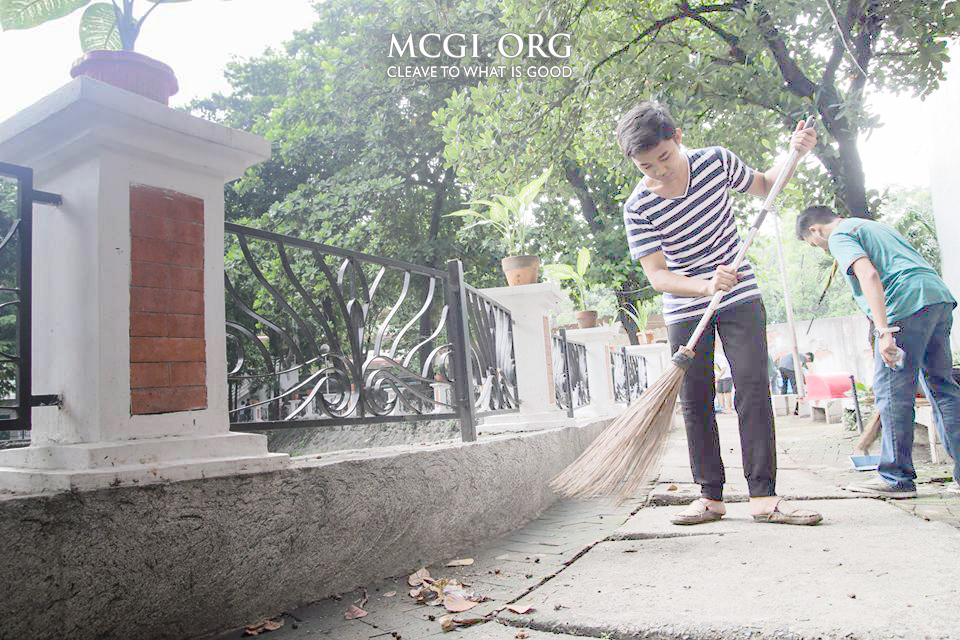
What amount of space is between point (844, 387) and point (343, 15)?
13496 millimetres

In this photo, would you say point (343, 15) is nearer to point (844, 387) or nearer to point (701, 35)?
point (701, 35)

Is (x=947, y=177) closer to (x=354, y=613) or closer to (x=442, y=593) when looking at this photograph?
(x=442, y=593)

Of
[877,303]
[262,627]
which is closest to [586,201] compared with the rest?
[877,303]

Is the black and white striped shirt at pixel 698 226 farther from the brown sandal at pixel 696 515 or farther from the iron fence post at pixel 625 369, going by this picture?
the iron fence post at pixel 625 369

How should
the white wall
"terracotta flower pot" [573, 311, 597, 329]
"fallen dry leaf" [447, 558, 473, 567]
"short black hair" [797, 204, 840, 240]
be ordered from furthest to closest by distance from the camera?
the white wall < "terracotta flower pot" [573, 311, 597, 329] < "short black hair" [797, 204, 840, 240] < "fallen dry leaf" [447, 558, 473, 567]

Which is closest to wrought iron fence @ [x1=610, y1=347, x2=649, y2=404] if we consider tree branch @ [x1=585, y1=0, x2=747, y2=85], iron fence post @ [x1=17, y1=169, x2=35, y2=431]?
tree branch @ [x1=585, y1=0, x2=747, y2=85]

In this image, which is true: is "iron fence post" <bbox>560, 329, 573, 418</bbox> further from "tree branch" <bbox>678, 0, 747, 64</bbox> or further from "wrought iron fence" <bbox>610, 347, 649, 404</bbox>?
"tree branch" <bbox>678, 0, 747, 64</bbox>

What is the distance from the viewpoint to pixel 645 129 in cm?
263

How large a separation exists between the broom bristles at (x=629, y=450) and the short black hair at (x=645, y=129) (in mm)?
941

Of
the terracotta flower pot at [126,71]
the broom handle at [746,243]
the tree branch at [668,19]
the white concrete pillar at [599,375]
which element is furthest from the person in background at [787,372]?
the terracotta flower pot at [126,71]

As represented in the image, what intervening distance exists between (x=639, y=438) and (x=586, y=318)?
493 centimetres

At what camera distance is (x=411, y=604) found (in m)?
2.09

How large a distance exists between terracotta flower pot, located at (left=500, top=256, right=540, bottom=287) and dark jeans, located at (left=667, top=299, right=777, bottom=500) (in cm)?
181

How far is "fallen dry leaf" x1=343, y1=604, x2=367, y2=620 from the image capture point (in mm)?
1948
